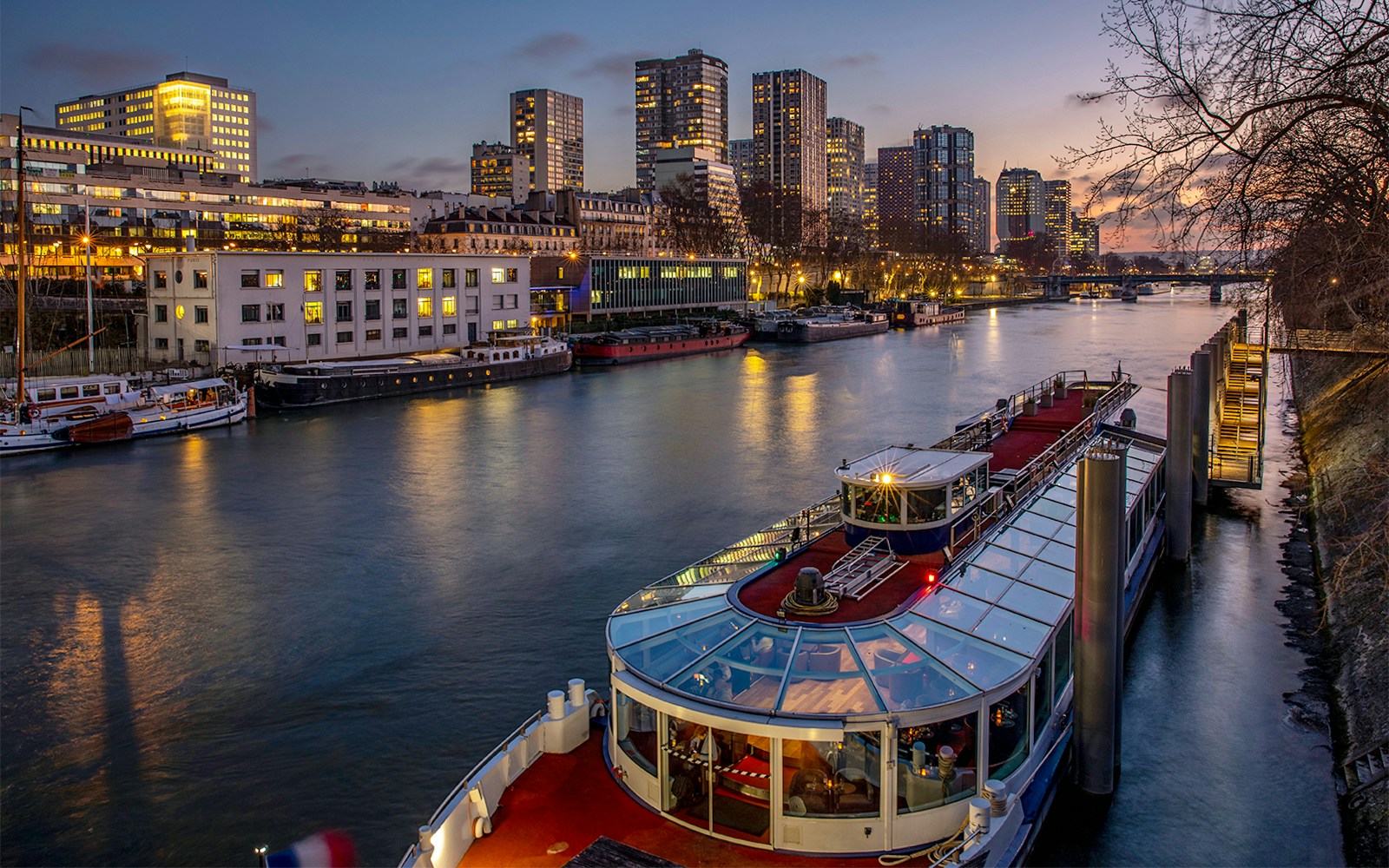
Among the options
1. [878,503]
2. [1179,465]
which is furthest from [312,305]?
[878,503]

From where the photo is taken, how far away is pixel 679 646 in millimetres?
9328

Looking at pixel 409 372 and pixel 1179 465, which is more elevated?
pixel 409 372

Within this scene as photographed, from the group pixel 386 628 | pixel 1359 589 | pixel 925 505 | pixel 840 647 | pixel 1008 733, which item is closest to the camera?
pixel 840 647

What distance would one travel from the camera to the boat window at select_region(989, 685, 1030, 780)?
9.34 m

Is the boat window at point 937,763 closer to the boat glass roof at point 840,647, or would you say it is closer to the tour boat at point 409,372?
the boat glass roof at point 840,647

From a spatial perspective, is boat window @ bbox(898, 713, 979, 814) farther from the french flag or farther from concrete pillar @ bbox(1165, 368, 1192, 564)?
concrete pillar @ bbox(1165, 368, 1192, 564)

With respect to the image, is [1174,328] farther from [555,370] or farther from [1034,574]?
[1034,574]

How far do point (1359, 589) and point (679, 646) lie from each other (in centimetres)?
1230

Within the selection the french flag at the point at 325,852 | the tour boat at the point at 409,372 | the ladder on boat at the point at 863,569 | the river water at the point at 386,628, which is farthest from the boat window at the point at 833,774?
the tour boat at the point at 409,372

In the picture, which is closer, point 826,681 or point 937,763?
point 826,681

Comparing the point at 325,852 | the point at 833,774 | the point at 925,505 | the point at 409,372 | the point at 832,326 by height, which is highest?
the point at 832,326

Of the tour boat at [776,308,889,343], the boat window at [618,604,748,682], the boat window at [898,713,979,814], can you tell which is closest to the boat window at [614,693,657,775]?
the boat window at [618,604,748,682]

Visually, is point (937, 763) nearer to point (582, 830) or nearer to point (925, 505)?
point (582, 830)

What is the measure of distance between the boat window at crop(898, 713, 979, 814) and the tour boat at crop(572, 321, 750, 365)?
56.2 meters
